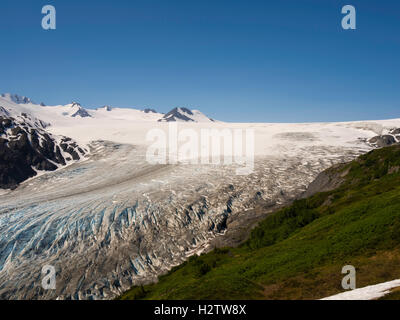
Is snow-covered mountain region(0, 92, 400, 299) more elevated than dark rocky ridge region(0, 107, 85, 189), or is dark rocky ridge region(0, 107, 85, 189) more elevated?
dark rocky ridge region(0, 107, 85, 189)

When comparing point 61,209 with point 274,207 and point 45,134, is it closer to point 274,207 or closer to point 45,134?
point 274,207

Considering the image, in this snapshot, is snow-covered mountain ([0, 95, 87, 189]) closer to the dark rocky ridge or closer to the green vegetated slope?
the dark rocky ridge

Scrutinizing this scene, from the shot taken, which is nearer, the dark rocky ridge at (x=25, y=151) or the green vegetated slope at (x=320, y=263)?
the green vegetated slope at (x=320, y=263)

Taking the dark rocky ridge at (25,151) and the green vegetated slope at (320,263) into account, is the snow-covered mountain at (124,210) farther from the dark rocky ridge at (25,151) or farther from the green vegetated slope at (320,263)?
the green vegetated slope at (320,263)

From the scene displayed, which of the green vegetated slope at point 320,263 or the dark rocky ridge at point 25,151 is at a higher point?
the dark rocky ridge at point 25,151

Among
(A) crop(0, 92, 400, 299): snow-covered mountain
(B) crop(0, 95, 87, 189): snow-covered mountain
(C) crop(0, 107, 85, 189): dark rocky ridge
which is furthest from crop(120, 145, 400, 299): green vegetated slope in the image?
(B) crop(0, 95, 87, 189): snow-covered mountain

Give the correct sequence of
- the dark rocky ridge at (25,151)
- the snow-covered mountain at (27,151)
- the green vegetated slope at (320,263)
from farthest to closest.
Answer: the snow-covered mountain at (27,151) < the dark rocky ridge at (25,151) < the green vegetated slope at (320,263)

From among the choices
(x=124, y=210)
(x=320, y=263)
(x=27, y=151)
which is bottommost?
(x=124, y=210)

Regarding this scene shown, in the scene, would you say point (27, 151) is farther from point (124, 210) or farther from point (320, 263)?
point (320, 263)

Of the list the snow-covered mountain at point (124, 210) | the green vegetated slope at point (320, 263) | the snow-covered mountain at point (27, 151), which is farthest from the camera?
the snow-covered mountain at point (27, 151)

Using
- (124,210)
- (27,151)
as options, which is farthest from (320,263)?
(27,151)

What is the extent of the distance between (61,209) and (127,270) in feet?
60.8

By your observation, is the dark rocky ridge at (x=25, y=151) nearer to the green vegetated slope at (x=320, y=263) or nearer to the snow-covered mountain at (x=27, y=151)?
the snow-covered mountain at (x=27, y=151)

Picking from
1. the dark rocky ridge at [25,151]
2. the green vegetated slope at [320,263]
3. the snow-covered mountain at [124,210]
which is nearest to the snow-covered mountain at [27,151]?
the dark rocky ridge at [25,151]
